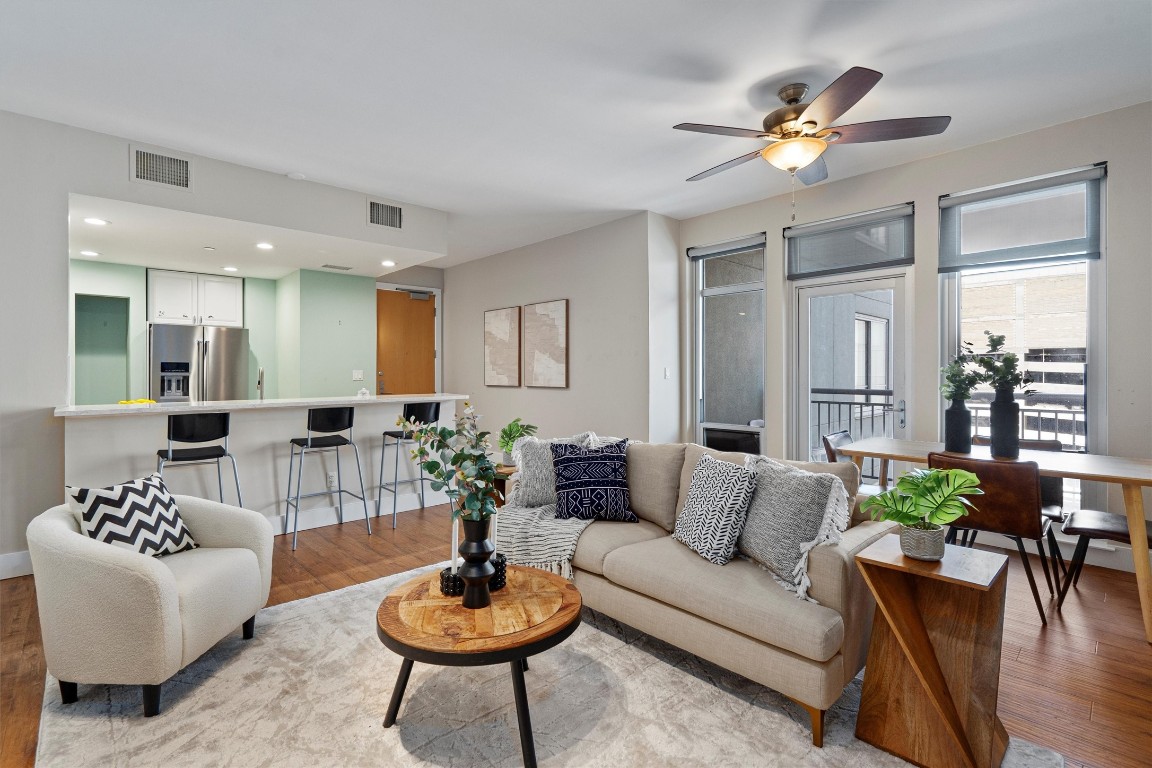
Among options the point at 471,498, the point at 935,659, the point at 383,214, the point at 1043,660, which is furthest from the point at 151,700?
the point at 383,214

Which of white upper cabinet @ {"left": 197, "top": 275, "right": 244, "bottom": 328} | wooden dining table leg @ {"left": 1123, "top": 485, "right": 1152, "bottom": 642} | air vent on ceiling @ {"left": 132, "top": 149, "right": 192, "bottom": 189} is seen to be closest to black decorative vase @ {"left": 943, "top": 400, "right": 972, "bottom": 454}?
wooden dining table leg @ {"left": 1123, "top": 485, "right": 1152, "bottom": 642}

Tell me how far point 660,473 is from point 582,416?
9.53ft

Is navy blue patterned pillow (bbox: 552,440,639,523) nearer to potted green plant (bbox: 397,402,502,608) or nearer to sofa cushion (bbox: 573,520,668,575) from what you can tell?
sofa cushion (bbox: 573,520,668,575)

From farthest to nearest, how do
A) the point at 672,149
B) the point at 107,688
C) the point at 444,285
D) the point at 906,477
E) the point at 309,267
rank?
the point at 444,285 < the point at 309,267 < the point at 672,149 < the point at 107,688 < the point at 906,477

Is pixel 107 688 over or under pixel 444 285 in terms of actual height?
under

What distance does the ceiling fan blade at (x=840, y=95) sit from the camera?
220 centimetres

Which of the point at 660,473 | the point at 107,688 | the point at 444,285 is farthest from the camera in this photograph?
the point at 444,285

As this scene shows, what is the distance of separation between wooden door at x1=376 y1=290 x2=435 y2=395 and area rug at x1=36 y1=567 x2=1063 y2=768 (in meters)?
5.26

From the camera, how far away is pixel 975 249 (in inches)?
151

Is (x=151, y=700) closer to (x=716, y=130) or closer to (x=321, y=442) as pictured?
(x=321, y=442)

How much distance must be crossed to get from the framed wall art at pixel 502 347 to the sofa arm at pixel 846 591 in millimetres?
4989

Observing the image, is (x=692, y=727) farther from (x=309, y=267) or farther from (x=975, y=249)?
(x=309, y=267)

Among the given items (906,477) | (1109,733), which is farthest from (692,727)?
(1109,733)

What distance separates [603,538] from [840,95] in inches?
90.2
